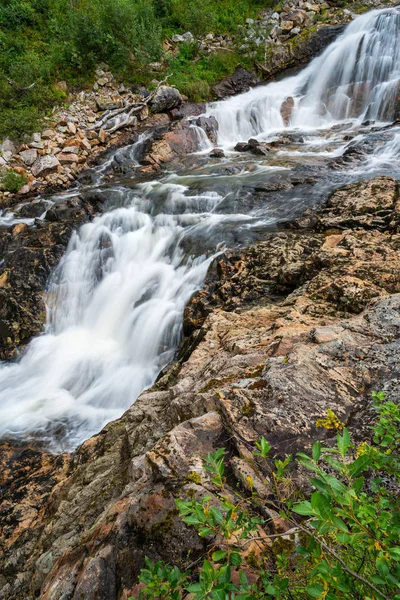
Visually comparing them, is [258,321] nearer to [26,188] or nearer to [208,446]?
[208,446]

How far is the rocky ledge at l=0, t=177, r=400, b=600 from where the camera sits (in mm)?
1948

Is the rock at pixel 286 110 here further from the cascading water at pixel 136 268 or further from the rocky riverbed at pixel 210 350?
the rocky riverbed at pixel 210 350

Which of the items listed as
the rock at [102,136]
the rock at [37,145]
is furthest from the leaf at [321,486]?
the rock at [102,136]

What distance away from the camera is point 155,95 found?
16734 millimetres

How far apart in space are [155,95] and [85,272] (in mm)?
12624

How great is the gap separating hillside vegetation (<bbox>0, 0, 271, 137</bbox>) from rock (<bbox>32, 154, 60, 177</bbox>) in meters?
1.65

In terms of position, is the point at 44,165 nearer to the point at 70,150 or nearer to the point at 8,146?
the point at 70,150

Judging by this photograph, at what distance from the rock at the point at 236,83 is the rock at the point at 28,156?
37.8ft

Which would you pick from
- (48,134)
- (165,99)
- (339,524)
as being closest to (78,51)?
(165,99)

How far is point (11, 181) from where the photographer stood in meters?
11.8

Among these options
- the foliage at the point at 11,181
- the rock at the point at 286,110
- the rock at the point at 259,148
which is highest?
the foliage at the point at 11,181

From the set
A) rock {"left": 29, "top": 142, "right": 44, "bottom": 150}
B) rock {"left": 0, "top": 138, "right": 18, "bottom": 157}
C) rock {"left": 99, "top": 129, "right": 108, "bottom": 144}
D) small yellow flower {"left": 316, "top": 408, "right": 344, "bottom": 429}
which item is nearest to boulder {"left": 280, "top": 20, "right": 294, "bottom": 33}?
rock {"left": 99, "top": 129, "right": 108, "bottom": 144}

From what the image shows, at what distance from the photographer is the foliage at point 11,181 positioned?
11.8 meters

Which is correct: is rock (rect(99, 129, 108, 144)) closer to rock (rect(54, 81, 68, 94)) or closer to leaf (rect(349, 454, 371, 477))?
rock (rect(54, 81, 68, 94))
